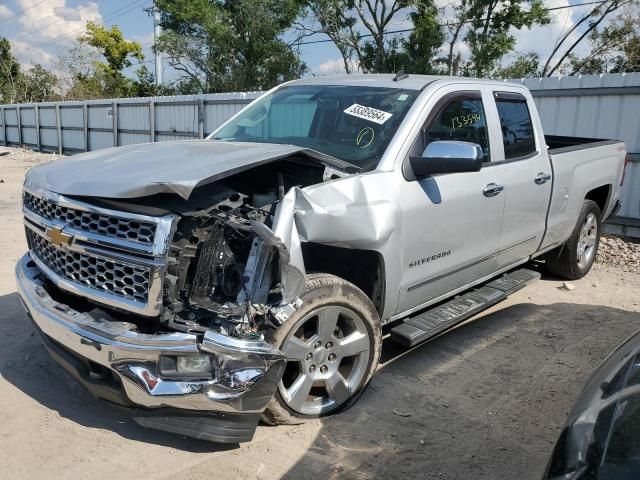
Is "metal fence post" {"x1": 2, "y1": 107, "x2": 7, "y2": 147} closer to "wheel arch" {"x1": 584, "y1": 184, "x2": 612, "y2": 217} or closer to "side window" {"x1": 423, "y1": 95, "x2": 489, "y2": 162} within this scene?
"wheel arch" {"x1": 584, "y1": 184, "x2": 612, "y2": 217}

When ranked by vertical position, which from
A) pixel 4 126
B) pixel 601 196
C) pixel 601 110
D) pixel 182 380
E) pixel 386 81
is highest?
pixel 386 81

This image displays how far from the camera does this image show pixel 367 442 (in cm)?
320

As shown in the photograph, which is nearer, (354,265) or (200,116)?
(354,265)

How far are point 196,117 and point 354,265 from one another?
13.7 m

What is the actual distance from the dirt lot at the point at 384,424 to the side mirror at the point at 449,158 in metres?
1.46

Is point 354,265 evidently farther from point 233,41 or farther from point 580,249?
point 233,41

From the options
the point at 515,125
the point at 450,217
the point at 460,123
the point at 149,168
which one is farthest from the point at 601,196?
the point at 149,168

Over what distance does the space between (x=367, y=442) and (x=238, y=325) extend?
1.04 meters

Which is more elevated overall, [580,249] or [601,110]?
[601,110]

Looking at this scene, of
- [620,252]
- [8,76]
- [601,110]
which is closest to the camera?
[620,252]

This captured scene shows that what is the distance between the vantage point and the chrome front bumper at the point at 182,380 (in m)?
2.70

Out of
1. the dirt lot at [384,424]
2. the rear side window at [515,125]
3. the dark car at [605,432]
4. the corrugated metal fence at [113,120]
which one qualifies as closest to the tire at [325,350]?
the dirt lot at [384,424]

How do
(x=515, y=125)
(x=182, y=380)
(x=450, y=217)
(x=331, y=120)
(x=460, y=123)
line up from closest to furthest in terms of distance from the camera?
(x=182, y=380) < (x=450, y=217) < (x=331, y=120) < (x=460, y=123) < (x=515, y=125)

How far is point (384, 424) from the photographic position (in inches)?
134
